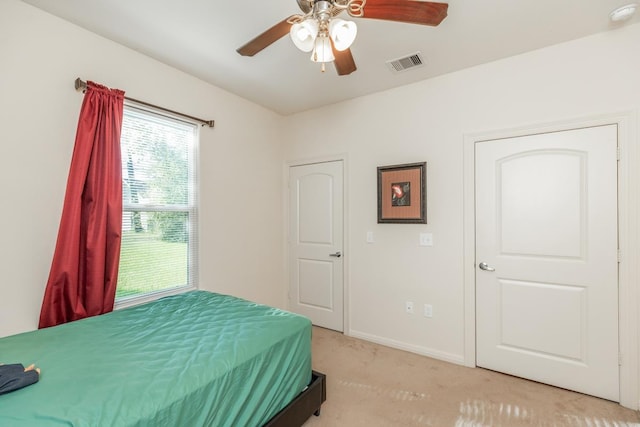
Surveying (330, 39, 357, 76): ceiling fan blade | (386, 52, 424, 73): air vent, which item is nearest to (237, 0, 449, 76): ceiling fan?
(330, 39, 357, 76): ceiling fan blade

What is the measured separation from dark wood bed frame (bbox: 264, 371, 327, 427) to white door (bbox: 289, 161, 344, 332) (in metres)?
1.41

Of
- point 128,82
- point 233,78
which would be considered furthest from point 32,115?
point 233,78

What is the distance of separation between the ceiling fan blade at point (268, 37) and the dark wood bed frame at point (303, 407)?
2005 mm

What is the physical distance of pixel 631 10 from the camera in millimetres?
1817

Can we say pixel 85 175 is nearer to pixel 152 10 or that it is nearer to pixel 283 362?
pixel 152 10

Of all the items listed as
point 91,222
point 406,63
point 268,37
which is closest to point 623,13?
point 406,63

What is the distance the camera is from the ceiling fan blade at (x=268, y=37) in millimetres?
1458

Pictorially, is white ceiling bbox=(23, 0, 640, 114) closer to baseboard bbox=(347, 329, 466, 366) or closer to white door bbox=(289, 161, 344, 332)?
white door bbox=(289, 161, 344, 332)

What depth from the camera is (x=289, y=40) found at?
2.18m

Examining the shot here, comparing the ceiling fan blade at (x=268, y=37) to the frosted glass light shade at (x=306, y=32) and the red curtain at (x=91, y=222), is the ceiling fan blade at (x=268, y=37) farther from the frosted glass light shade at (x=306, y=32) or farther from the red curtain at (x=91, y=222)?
the red curtain at (x=91, y=222)

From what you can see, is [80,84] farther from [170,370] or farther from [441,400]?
[441,400]

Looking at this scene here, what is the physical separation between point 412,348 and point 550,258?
56.7 inches

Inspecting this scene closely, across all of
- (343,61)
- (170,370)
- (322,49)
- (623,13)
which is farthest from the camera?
(623,13)

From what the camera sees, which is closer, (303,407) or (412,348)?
(303,407)
